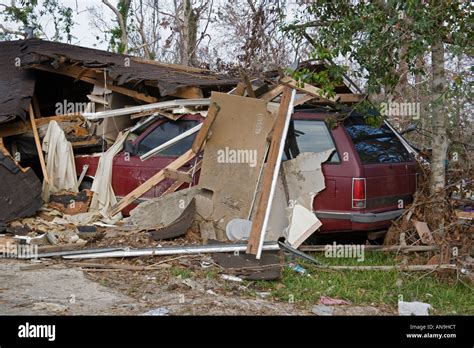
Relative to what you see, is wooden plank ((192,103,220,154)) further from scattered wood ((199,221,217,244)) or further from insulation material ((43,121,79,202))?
insulation material ((43,121,79,202))

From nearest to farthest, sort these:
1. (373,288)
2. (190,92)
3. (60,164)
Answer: (373,288)
(190,92)
(60,164)

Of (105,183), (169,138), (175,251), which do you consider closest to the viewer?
(175,251)

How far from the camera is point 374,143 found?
740cm

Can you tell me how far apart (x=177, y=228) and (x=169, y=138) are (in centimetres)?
193

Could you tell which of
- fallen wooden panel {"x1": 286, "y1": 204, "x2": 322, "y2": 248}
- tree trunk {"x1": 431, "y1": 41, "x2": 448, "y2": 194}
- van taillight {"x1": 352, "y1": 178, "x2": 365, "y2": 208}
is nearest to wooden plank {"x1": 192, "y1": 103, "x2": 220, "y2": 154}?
fallen wooden panel {"x1": 286, "y1": 204, "x2": 322, "y2": 248}

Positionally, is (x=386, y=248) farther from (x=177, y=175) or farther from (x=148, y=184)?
(x=148, y=184)

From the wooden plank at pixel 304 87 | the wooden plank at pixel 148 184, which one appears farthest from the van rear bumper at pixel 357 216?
the wooden plank at pixel 148 184

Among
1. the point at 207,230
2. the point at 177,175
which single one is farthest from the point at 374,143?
the point at 177,175

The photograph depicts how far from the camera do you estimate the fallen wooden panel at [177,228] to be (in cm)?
673

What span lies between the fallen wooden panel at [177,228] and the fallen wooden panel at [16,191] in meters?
2.17

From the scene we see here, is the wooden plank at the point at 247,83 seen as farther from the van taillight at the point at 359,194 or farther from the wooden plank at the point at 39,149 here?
the wooden plank at the point at 39,149

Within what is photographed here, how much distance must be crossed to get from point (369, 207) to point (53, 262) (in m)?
3.82

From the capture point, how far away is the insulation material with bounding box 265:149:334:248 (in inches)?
263

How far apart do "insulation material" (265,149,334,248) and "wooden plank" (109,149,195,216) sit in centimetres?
139
